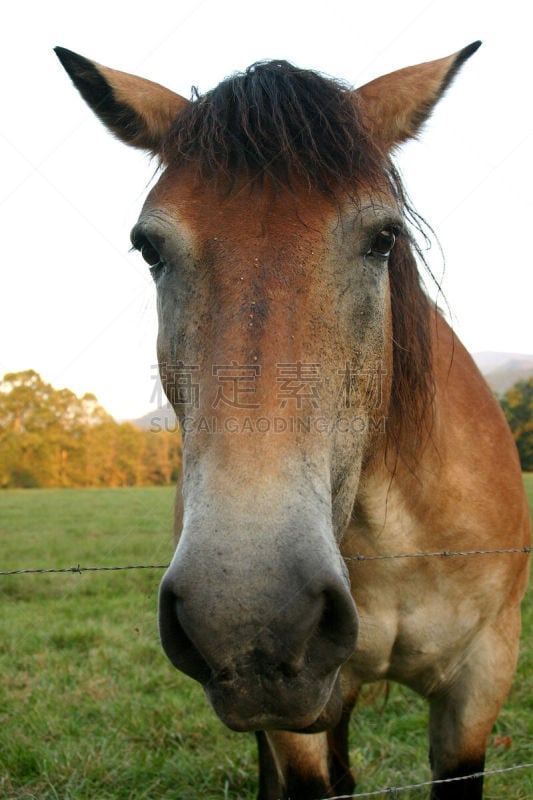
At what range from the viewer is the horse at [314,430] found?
1.51 m

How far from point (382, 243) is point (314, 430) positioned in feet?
2.64

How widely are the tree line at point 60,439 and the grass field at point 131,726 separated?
18.3m

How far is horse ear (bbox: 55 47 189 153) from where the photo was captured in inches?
97.7

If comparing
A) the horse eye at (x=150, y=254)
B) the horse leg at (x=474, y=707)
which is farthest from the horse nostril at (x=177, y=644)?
the horse leg at (x=474, y=707)

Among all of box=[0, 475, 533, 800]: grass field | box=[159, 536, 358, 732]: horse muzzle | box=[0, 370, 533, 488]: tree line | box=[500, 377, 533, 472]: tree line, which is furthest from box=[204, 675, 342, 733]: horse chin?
box=[0, 370, 533, 488]: tree line

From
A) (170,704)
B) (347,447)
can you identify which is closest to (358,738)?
(170,704)

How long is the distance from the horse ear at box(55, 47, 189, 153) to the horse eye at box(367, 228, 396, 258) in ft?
3.29

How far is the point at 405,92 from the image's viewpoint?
2582 millimetres

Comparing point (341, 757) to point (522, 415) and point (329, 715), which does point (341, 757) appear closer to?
point (329, 715)

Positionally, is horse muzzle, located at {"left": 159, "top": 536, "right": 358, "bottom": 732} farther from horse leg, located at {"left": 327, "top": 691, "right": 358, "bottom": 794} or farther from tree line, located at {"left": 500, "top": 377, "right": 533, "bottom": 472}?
tree line, located at {"left": 500, "top": 377, "right": 533, "bottom": 472}

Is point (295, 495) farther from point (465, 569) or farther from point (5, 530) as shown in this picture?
point (5, 530)

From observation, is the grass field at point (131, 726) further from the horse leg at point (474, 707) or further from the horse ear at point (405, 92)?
the horse ear at point (405, 92)

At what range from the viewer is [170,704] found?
4629mm

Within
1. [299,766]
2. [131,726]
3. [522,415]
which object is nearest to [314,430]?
[299,766]
